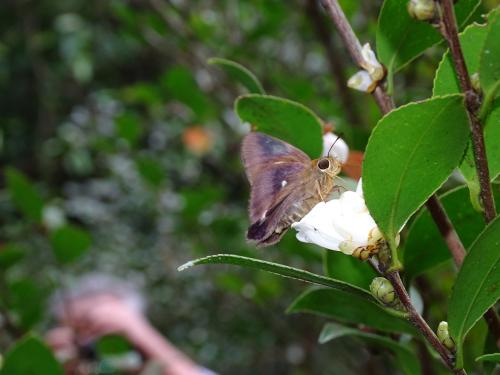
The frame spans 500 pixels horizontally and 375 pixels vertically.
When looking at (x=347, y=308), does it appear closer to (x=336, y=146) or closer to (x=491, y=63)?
(x=336, y=146)

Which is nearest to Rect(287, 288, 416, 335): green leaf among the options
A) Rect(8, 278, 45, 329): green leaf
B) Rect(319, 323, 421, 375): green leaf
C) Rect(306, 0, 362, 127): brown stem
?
Rect(319, 323, 421, 375): green leaf

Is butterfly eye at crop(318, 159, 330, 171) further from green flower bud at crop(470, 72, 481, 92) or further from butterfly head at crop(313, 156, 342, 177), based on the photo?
green flower bud at crop(470, 72, 481, 92)

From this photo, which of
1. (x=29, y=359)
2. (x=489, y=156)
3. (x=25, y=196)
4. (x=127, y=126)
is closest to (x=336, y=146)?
(x=489, y=156)

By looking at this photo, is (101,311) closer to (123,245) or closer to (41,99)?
(123,245)

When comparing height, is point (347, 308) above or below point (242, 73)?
below

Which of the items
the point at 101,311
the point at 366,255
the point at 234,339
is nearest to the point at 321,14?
→ the point at 366,255
